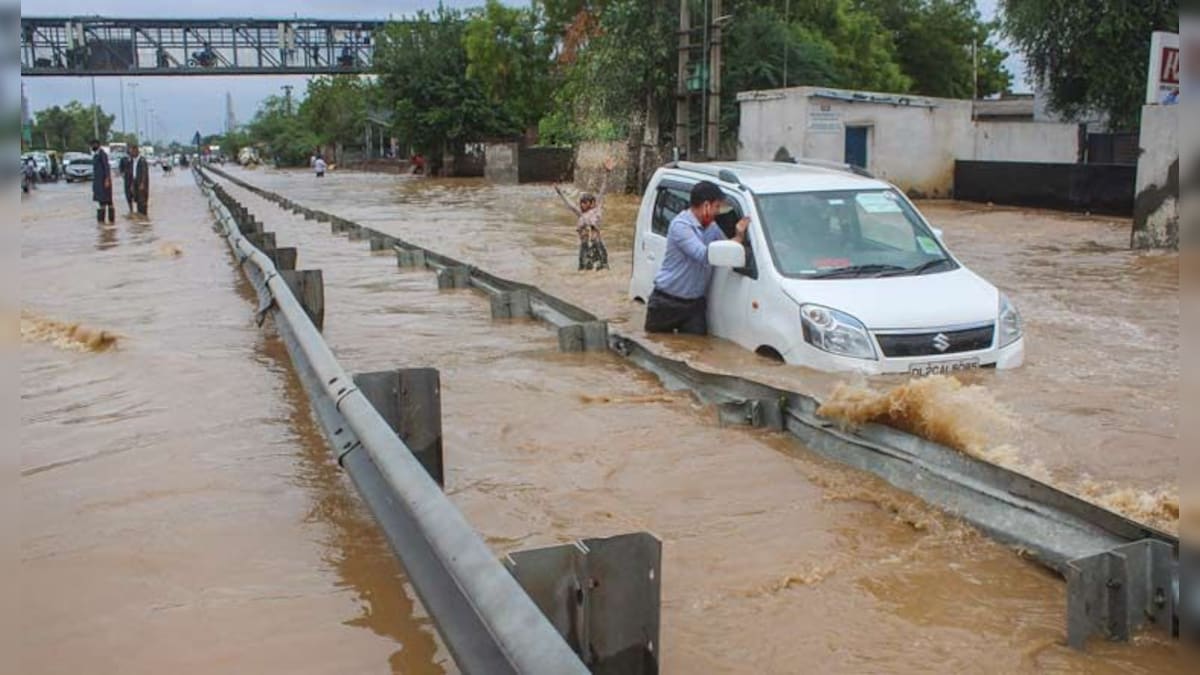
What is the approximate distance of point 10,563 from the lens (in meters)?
2.56

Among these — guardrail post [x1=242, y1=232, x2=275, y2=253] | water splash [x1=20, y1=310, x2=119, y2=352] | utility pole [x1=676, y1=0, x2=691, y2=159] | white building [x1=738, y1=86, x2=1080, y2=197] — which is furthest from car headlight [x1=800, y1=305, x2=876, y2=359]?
utility pole [x1=676, y1=0, x2=691, y2=159]

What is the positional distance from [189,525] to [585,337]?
4.72m

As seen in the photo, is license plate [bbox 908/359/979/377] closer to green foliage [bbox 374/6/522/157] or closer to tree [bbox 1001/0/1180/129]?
tree [bbox 1001/0/1180/129]

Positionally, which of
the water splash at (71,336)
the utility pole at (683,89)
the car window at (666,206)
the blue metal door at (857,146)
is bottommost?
the water splash at (71,336)

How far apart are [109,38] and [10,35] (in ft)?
244

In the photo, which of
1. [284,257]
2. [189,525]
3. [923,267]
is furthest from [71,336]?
[923,267]

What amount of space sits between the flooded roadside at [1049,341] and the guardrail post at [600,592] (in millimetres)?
1489

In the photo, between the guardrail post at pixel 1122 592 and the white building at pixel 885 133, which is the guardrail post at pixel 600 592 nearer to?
the guardrail post at pixel 1122 592

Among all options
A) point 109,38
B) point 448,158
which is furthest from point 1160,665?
point 109,38

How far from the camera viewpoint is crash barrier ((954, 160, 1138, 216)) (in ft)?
80.7

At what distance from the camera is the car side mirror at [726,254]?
27.4 ft

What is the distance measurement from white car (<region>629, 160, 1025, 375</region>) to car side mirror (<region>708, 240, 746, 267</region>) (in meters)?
0.01

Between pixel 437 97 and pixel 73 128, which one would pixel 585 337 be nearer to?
pixel 437 97

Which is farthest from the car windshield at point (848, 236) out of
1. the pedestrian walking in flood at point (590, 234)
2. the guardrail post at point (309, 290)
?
the pedestrian walking in flood at point (590, 234)
